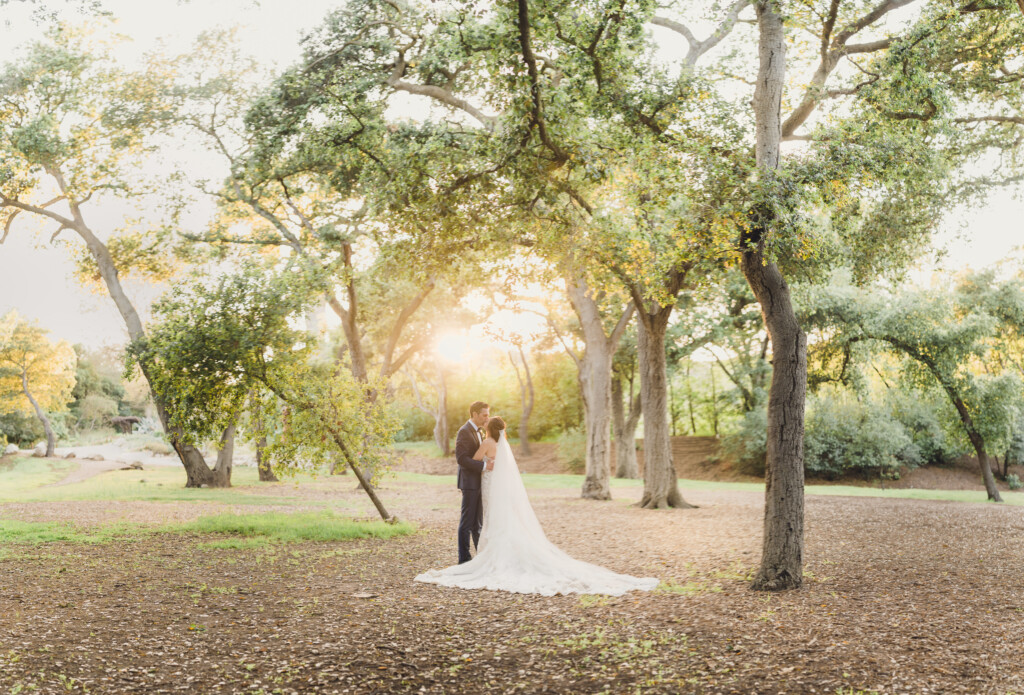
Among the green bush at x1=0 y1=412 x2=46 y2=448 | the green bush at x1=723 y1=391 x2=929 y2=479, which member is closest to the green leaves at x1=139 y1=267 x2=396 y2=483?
the green bush at x1=723 y1=391 x2=929 y2=479

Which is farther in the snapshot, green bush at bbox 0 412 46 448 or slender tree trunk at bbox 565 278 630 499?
green bush at bbox 0 412 46 448

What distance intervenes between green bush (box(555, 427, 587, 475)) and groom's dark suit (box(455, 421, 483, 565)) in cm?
3031

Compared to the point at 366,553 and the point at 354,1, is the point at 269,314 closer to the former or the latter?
the point at 366,553

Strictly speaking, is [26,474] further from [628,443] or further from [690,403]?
[690,403]

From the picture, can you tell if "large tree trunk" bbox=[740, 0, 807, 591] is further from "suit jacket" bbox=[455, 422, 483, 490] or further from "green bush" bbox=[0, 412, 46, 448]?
"green bush" bbox=[0, 412, 46, 448]

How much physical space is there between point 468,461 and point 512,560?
4.91ft

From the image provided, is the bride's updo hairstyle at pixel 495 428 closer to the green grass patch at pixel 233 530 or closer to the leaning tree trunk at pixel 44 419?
the green grass patch at pixel 233 530

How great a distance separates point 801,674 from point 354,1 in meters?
15.8

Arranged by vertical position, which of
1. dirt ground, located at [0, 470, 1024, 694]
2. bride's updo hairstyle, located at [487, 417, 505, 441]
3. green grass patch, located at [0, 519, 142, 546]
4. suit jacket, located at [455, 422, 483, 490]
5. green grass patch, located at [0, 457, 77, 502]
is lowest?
green grass patch, located at [0, 457, 77, 502]

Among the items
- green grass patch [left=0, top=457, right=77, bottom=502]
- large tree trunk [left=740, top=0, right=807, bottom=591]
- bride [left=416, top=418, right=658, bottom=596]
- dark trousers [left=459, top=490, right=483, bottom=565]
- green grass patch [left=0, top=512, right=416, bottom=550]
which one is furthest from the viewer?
green grass patch [left=0, top=457, right=77, bottom=502]

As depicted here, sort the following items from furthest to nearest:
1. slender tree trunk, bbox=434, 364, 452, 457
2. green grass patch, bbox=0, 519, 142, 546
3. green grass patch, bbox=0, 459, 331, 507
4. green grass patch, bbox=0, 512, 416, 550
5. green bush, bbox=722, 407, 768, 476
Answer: slender tree trunk, bbox=434, 364, 452, 457 < green bush, bbox=722, 407, 768, 476 < green grass patch, bbox=0, 459, 331, 507 < green grass patch, bbox=0, 512, 416, 550 < green grass patch, bbox=0, 519, 142, 546

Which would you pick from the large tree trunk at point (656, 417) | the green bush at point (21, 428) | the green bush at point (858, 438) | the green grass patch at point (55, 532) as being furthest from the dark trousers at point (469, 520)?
the green bush at point (21, 428)

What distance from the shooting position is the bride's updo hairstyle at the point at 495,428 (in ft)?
34.1

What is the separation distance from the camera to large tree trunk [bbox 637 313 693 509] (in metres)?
18.3
